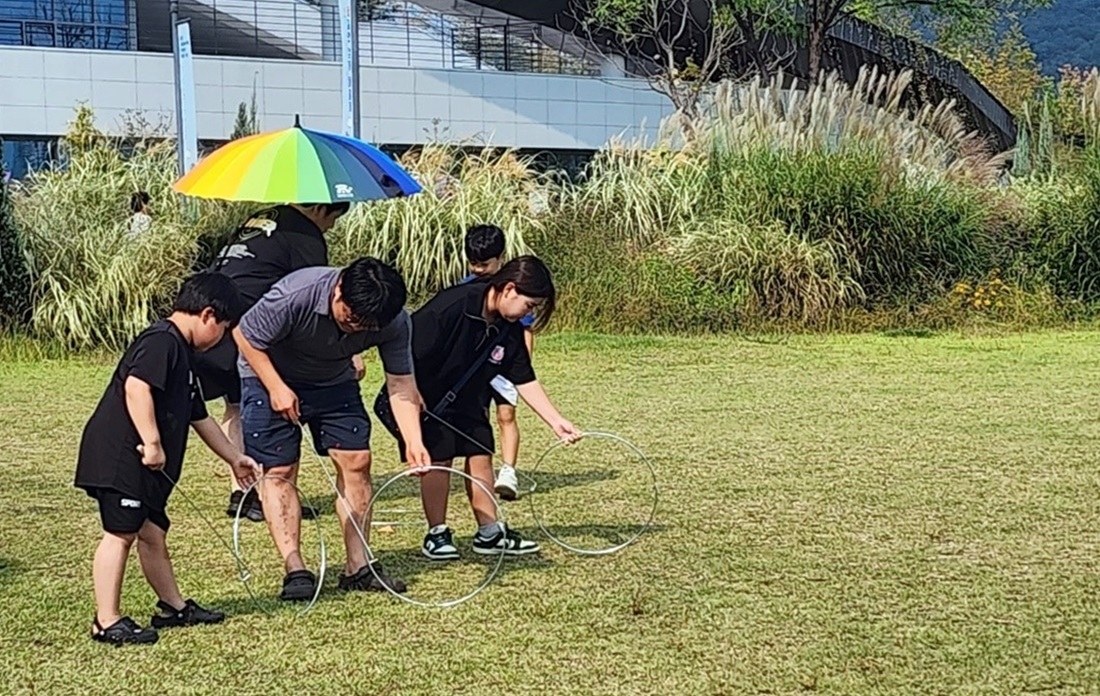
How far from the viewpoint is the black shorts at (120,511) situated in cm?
444

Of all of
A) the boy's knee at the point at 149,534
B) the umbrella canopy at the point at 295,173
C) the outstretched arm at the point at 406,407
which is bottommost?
the boy's knee at the point at 149,534

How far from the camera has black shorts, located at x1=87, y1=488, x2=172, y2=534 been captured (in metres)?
4.44

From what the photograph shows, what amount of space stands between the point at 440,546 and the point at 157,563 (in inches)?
50.9

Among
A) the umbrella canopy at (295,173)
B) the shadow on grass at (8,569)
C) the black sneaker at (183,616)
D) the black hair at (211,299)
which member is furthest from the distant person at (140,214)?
the black hair at (211,299)

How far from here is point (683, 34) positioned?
27.6 meters

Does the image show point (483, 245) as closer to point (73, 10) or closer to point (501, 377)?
point (501, 377)

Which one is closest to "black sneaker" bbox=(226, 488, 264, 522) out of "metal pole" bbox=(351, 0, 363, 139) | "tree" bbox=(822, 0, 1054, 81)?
"metal pole" bbox=(351, 0, 363, 139)

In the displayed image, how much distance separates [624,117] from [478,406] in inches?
938

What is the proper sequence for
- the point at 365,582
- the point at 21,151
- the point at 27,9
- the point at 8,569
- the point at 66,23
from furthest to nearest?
1. the point at 66,23
2. the point at 27,9
3. the point at 21,151
4. the point at 8,569
5. the point at 365,582

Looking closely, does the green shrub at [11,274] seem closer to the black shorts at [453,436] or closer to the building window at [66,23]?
the black shorts at [453,436]

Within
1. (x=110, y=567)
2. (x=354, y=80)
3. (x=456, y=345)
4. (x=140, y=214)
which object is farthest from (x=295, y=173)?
(x=354, y=80)

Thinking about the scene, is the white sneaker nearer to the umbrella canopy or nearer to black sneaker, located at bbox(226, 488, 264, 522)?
black sneaker, located at bbox(226, 488, 264, 522)

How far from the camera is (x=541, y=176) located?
15445 mm

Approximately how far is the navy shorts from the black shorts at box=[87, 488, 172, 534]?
68 centimetres
